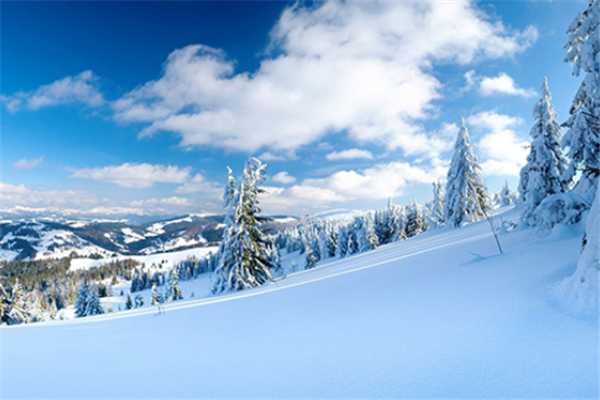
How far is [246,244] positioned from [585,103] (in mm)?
17240

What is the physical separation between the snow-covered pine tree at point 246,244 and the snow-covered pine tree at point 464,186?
19.7 meters

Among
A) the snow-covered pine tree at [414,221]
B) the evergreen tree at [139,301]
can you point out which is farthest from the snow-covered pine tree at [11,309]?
the snow-covered pine tree at [414,221]

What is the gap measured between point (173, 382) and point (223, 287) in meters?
16.1

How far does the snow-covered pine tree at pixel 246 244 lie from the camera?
17797 mm

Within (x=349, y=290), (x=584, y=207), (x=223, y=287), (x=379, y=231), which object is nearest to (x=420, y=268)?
(x=349, y=290)

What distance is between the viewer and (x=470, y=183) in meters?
26.5

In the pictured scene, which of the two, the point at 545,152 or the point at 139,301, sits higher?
the point at 545,152

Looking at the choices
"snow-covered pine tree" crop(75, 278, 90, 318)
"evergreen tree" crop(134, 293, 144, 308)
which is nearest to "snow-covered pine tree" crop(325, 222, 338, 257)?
"evergreen tree" crop(134, 293, 144, 308)

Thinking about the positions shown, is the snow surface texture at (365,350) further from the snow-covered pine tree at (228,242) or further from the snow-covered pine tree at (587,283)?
the snow-covered pine tree at (228,242)

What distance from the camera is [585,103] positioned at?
8734mm

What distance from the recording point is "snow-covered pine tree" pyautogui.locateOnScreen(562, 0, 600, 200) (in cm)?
739

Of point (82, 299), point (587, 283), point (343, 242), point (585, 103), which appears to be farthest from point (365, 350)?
point (343, 242)

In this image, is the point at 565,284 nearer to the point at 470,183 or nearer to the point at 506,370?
the point at 506,370

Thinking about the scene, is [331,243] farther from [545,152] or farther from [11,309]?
[11,309]
